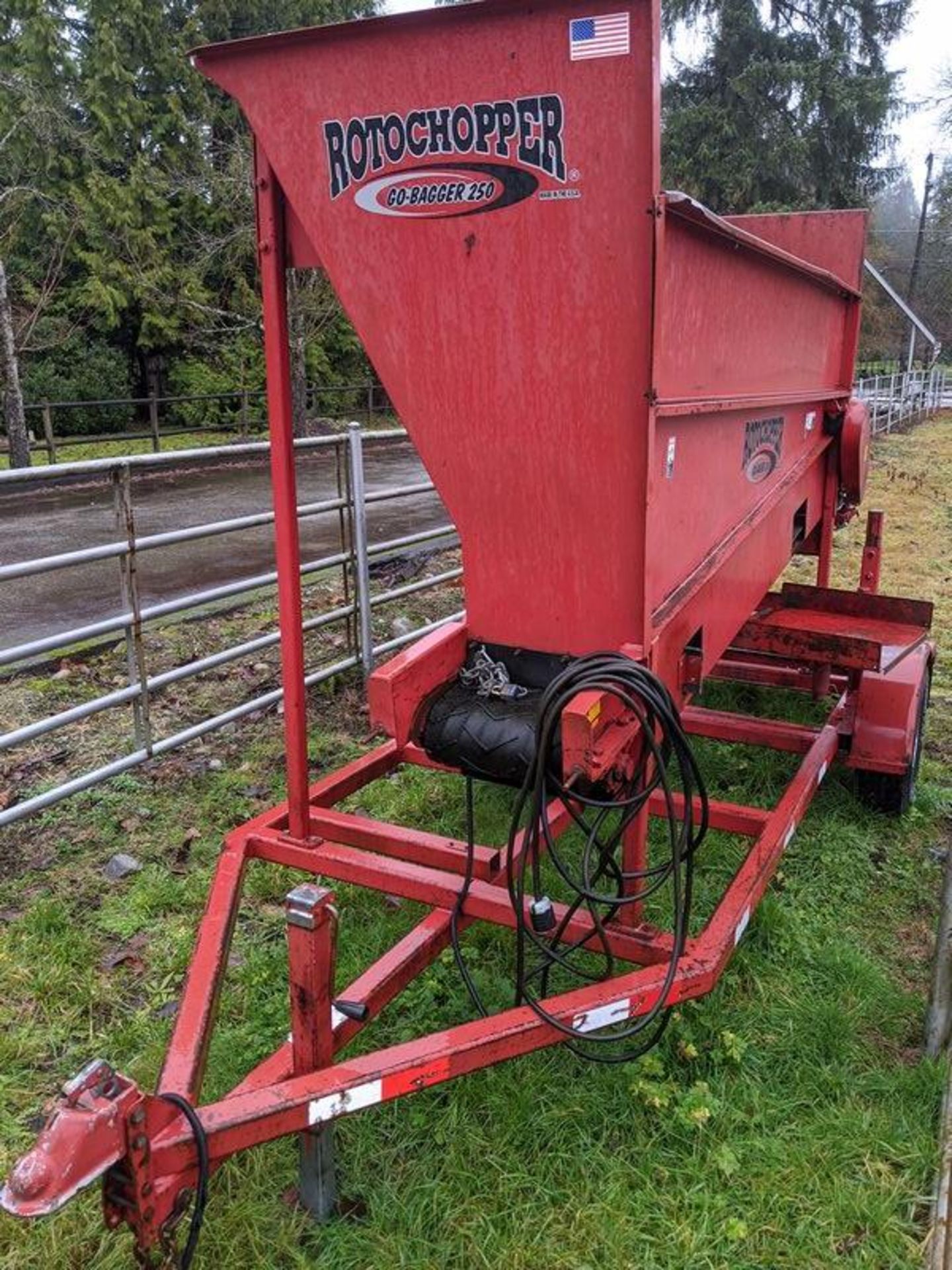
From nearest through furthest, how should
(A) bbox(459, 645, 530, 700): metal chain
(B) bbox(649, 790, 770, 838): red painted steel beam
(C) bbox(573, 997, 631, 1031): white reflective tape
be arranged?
(C) bbox(573, 997, 631, 1031): white reflective tape
(A) bbox(459, 645, 530, 700): metal chain
(B) bbox(649, 790, 770, 838): red painted steel beam

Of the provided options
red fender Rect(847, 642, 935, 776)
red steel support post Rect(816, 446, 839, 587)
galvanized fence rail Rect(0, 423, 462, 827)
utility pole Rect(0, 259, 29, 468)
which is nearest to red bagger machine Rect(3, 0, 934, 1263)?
galvanized fence rail Rect(0, 423, 462, 827)

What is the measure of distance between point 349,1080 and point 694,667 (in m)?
1.60

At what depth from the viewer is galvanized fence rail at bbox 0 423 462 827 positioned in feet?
13.1

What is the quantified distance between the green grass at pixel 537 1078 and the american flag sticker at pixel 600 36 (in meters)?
2.58

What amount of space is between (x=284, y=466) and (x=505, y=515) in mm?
745

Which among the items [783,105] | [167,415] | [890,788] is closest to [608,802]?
[890,788]

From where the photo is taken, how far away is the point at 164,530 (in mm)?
10828

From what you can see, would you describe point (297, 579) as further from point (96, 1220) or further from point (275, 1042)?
point (96, 1220)

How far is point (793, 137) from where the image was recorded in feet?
92.4

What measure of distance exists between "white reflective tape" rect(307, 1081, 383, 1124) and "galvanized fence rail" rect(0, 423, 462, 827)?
1.77m

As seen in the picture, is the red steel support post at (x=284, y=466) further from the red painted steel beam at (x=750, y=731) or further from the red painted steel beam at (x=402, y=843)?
the red painted steel beam at (x=750, y=731)

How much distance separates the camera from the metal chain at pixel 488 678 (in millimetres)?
2895

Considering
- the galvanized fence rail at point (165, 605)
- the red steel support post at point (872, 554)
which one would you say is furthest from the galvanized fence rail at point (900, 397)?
the galvanized fence rail at point (165, 605)

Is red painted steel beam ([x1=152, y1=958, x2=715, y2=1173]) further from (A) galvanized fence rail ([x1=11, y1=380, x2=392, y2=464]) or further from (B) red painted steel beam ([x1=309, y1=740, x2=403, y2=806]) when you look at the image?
(A) galvanized fence rail ([x1=11, y1=380, x2=392, y2=464])
